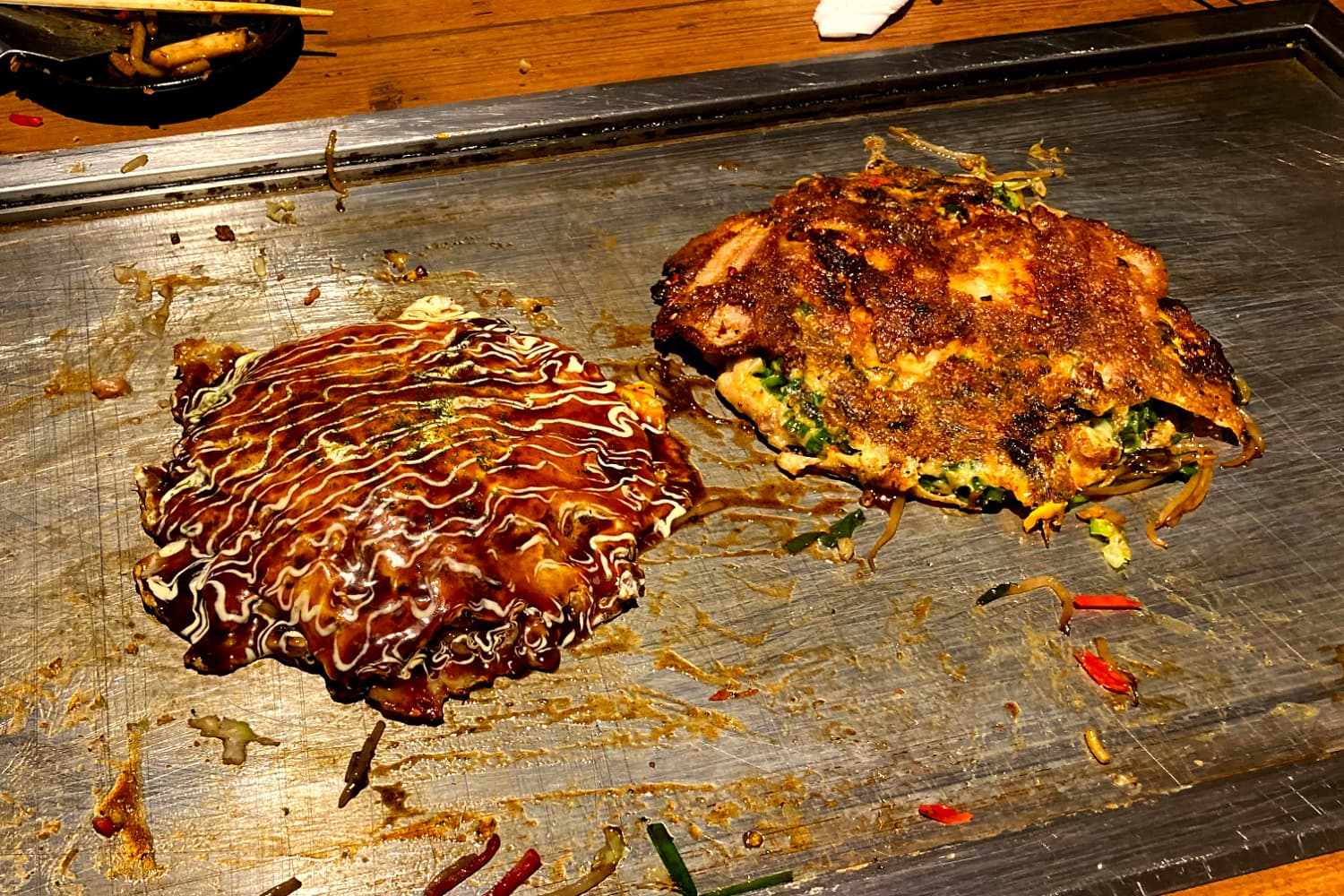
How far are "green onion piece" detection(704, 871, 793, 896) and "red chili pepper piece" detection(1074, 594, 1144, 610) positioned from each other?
1.25m

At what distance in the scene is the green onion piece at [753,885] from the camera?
249 cm

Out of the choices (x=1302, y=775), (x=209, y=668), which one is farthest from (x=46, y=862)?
(x=1302, y=775)

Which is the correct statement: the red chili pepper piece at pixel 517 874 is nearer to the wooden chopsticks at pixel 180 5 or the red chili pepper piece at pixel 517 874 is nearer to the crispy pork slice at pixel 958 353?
the crispy pork slice at pixel 958 353

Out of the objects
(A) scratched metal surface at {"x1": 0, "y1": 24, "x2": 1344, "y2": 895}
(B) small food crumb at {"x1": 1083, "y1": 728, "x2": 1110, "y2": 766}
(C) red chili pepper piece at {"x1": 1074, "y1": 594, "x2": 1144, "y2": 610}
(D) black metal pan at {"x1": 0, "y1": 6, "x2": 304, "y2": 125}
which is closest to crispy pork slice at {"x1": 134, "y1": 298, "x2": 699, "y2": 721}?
(A) scratched metal surface at {"x1": 0, "y1": 24, "x2": 1344, "y2": 895}

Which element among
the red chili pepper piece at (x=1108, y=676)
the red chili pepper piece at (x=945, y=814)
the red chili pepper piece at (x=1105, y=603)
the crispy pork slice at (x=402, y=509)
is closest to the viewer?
the red chili pepper piece at (x=945, y=814)

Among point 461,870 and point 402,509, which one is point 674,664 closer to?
point 461,870

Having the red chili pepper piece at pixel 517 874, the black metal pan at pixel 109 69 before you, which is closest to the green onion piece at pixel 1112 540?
the red chili pepper piece at pixel 517 874

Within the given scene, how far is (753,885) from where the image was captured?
8.18 ft

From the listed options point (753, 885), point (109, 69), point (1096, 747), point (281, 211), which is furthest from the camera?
point (109, 69)

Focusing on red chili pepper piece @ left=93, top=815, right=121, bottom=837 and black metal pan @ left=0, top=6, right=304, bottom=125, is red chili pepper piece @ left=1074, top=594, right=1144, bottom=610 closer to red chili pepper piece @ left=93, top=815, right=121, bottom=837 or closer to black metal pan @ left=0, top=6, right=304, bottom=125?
red chili pepper piece @ left=93, top=815, right=121, bottom=837

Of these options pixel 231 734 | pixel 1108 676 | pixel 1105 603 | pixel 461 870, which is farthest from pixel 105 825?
pixel 1105 603

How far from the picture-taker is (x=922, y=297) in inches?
131

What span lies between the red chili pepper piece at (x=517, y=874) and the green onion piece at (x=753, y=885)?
17.3 inches

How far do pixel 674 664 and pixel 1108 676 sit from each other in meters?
1.26
